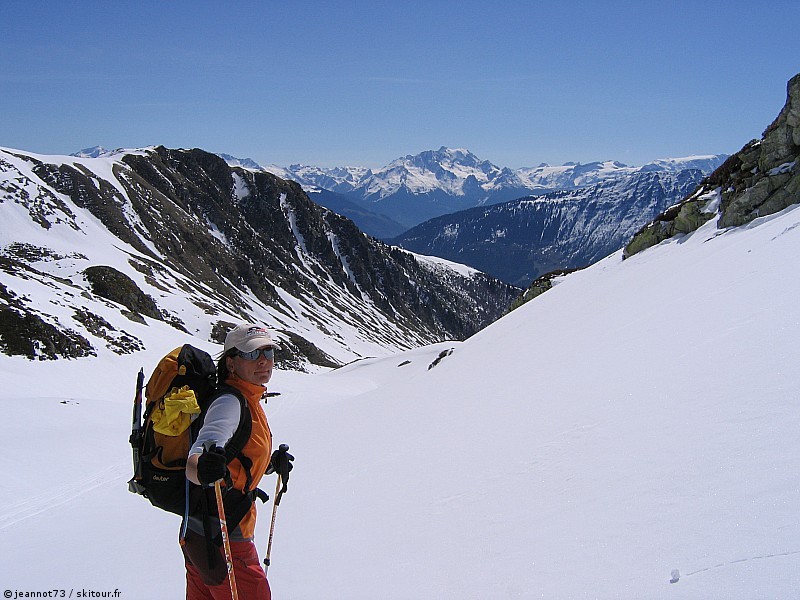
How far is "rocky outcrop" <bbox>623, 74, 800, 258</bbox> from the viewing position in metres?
21.8

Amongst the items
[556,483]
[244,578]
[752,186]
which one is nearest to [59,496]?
[244,578]

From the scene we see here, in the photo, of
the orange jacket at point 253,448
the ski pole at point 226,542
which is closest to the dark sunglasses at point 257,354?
the orange jacket at point 253,448

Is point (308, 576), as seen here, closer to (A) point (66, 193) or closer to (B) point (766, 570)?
(B) point (766, 570)

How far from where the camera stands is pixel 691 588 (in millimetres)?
3686

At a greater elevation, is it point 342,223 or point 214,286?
point 342,223

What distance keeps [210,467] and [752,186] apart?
2592 cm

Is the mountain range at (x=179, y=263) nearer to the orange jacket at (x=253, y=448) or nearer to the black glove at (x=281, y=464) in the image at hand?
the black glove at (x=281, y=464)

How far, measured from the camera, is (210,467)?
162 inches

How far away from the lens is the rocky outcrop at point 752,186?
21766 mm

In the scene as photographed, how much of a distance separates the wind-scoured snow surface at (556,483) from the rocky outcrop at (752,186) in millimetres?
6148

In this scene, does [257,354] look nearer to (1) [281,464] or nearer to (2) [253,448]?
(2) [253,448]

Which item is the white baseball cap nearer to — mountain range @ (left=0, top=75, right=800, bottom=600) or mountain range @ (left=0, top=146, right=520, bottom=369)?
mountain range @ (left=0, top=75, right=800, bottom=600)

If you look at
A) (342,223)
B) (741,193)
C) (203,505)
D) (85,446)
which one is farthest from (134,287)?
(342,223)

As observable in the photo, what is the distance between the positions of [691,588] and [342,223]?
633 ft
